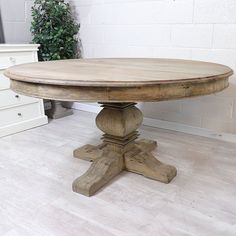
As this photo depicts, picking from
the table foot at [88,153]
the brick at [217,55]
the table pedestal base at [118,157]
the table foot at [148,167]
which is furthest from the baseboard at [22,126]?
the brick at [217,55]

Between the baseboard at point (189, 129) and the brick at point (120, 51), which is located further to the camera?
the brick at point (120, 51)

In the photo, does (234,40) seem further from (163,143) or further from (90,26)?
(90,26)

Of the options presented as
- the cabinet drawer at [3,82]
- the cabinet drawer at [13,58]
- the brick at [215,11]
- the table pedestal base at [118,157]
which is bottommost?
the table pedestal base at [118,157]

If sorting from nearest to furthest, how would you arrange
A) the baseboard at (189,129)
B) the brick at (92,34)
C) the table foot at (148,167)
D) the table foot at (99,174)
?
the table foot at (99,174) → the table foot at (148,167) → the baseboard at (189,129) → the brick at (92,34)

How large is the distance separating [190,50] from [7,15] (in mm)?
1692

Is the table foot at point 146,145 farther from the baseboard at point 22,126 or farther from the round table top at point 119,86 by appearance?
the baseboard at point 22,126

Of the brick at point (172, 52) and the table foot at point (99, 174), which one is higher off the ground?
the brick at point (172, 52)

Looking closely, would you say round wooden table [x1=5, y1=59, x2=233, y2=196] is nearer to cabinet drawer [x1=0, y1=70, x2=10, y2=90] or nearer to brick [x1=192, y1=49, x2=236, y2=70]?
brick [x1=192, y1=49, x2=236, y2=70]

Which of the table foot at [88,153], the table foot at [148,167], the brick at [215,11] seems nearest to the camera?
the table foot at [148,167]

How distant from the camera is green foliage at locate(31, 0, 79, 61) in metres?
2.41

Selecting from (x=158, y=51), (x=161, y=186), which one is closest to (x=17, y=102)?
(x=158, y=51)

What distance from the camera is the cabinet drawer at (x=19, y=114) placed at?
2.19 metres

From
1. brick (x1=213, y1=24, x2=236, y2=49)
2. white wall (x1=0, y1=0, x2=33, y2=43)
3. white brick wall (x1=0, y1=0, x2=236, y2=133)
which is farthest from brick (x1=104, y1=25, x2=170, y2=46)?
white wall (x1=0, y1=0, x2=33, y2=43)

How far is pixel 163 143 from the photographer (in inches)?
79.2
